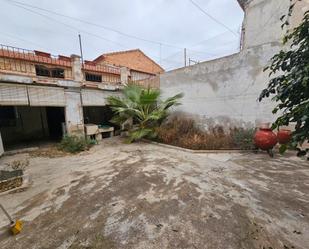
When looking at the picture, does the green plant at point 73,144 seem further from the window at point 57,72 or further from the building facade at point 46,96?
the window at point 57,72

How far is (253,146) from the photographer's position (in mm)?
5449

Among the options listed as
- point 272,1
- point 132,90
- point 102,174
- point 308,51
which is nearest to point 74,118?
point 132,90

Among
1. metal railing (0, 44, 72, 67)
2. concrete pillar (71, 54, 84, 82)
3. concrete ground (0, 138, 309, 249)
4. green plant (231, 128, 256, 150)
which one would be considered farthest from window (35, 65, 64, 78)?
green plant (231, 128, 256, 150)

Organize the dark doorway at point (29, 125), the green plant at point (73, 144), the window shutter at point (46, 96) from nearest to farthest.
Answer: the window shutter at point (46, 96) → the green plant at point (73, 144) → the dark doorway at point (29, 125)

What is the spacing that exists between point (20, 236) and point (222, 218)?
2623 millimetres

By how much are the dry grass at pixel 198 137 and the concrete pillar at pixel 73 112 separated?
3568mm

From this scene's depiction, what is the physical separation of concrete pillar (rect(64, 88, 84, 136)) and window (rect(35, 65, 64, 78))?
633 cm

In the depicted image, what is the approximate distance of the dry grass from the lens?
573cm

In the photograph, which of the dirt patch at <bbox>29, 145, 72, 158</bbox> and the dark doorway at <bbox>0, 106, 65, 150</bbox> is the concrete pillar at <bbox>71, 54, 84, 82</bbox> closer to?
the dark doorway at <bbox>0, 106, 65, 150</bbox>

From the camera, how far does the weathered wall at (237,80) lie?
581 cm

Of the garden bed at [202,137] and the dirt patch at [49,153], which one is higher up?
the garden bed at [202,137]

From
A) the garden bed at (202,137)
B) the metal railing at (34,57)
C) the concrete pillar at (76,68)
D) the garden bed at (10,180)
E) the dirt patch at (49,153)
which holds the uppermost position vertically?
the metal railing at (34,57)

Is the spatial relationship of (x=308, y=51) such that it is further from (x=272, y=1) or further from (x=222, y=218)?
(x=272, y=1)

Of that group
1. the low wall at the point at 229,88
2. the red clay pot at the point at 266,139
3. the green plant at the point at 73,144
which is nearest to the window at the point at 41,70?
the green plant at the point at 73,144
